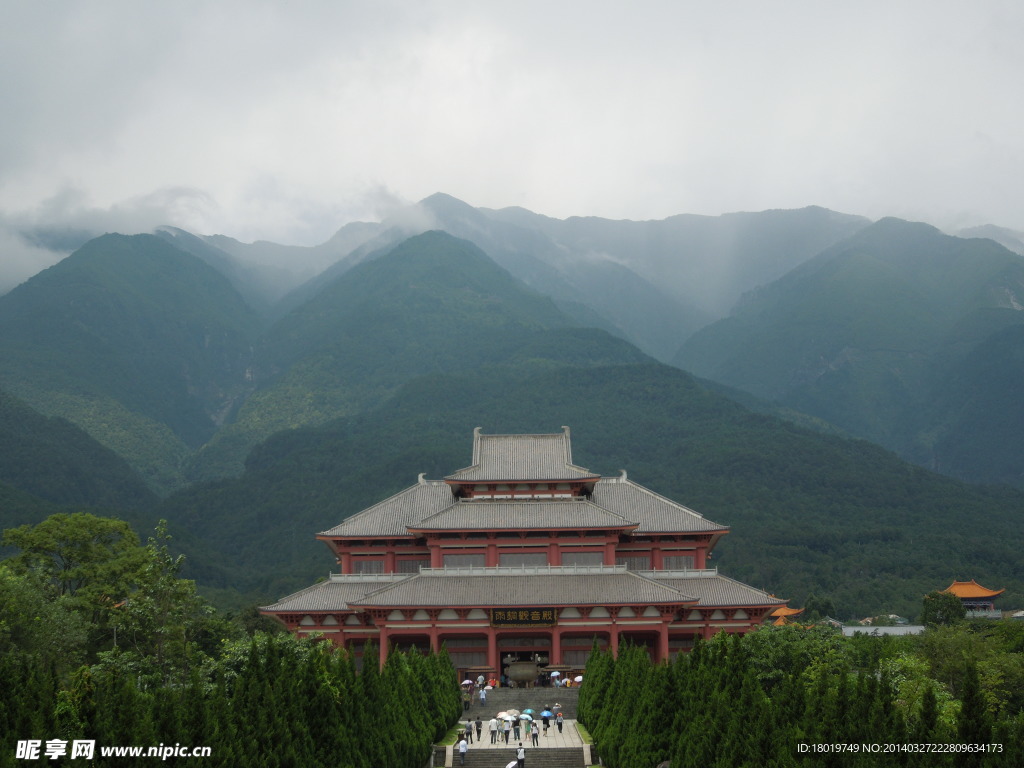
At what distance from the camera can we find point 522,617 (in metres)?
40.2

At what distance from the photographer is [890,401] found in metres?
162

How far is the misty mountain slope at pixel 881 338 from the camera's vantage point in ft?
527

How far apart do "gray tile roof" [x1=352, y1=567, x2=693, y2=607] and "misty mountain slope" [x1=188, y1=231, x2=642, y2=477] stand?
96.7m

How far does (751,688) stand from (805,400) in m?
157

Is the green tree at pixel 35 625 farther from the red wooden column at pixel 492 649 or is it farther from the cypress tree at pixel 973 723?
the cypress tree at pixel 973 723

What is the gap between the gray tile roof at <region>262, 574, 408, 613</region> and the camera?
41.8 m

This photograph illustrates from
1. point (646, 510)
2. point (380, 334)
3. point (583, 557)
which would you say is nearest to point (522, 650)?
point (583, 557)

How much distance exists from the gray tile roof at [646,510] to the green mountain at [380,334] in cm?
9266

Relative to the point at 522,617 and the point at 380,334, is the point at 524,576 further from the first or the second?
the point at 380,334

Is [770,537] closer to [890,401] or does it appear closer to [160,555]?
[160,555]

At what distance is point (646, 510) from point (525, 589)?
8.19m

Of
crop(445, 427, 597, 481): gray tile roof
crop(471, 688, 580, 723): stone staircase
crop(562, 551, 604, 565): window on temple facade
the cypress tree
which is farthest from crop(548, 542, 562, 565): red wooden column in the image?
the cypress tree

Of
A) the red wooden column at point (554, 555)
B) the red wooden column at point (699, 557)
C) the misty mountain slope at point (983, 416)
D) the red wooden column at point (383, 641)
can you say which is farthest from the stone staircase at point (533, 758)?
the misty mountain slope at point (983, 416)

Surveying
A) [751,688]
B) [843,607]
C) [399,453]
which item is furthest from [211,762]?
[399,453]
